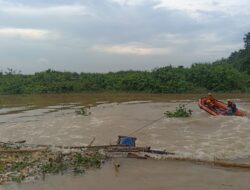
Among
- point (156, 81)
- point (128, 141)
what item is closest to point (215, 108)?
point (128, 141)

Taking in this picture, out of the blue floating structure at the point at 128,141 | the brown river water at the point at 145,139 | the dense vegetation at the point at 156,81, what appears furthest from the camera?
the dense vegetation at the point at 156,81

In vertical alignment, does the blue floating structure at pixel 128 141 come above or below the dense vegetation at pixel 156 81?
below

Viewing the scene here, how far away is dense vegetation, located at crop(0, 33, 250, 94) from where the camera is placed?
39688 millimetres

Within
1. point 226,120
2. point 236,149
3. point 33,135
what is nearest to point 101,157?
point 236,149

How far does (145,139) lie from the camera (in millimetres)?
14461

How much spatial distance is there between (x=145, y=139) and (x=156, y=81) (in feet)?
86.4

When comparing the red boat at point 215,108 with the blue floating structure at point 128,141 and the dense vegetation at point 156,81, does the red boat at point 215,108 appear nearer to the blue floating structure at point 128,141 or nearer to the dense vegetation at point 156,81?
the blue floating structure at point 128,141

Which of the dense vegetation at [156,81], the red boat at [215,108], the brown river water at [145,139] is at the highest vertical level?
the dense vegetation at [156,81]

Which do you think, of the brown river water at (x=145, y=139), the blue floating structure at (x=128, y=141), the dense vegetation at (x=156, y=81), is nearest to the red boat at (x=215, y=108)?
the brown river water at (x=145, y=139)

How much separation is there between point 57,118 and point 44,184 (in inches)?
428

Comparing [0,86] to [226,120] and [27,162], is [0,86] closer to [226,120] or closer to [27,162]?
[226,120]

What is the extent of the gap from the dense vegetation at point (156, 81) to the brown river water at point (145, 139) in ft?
51.7

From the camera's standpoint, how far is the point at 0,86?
141 feet

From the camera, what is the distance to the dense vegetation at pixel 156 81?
39688mm
